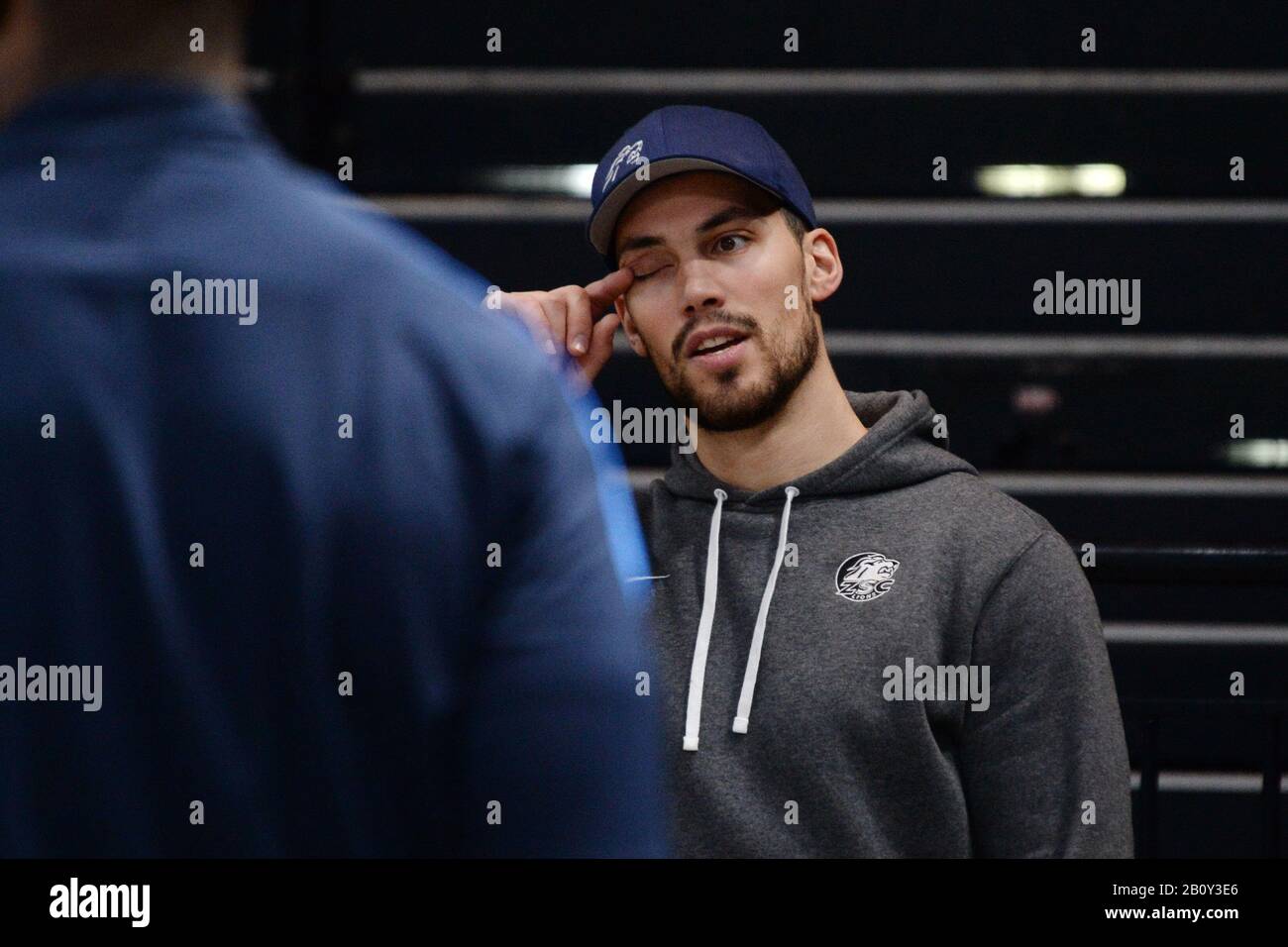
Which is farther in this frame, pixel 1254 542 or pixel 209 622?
pixel 1254 542

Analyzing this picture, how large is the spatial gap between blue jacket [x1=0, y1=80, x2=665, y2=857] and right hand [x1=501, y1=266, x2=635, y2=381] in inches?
71.6

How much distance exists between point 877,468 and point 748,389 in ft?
0.98

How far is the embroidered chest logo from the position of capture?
2326mm

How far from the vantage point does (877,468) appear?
8.32 feet

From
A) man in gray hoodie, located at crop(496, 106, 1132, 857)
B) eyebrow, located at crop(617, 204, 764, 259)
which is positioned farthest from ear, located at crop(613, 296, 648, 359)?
eyebrow, located at crop(617, 204, 764, 259)

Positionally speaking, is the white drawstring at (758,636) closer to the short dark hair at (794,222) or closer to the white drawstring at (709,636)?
the white drawstring at (709,636)

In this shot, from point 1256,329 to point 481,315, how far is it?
148 inches

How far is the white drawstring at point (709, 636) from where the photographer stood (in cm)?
223

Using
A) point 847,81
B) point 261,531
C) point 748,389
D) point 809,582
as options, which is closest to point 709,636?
point 809,582

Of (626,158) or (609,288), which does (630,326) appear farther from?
(626,158)

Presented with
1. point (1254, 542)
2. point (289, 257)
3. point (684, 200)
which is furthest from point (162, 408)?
point (1254, 542)

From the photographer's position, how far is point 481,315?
0.86 m

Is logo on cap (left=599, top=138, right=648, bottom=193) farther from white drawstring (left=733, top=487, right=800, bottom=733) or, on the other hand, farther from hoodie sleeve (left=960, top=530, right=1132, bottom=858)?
hoodie sleeve (left=960, top=530, right=1132, bottom=858)
